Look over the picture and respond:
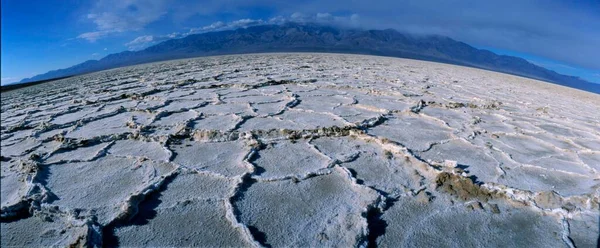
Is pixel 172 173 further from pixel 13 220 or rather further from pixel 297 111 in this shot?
pixel 297 111

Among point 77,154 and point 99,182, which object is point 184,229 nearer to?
point 99,182

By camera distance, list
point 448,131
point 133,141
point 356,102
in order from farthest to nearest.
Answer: point 356,102 < point 448,131 < point 133,141

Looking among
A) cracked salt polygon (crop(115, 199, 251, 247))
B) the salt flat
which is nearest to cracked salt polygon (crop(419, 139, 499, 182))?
the salt flat

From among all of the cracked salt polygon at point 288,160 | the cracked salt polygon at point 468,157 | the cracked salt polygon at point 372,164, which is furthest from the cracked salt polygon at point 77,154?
the cracked salt polygon at point 468,157

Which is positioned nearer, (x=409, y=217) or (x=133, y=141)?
(x=409, y=217)

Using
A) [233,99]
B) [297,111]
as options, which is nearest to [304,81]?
[233,99]

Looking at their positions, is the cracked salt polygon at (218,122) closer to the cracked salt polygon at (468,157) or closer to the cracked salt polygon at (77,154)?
the cracked salt polygon at (77,154)

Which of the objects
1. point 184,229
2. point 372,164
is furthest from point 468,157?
point 184,229

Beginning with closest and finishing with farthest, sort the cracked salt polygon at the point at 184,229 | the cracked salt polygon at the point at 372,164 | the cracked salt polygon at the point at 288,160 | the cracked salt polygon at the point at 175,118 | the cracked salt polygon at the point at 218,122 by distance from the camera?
the cracked salt polygon at the point at 184,229 → the cracked salt polygon at the point at 372,164 → the cracked salt polygon at the point at 288,160 → the cracked salt polygon at the point at 218,122 → the cracked salt polygon at the point at 175,118
